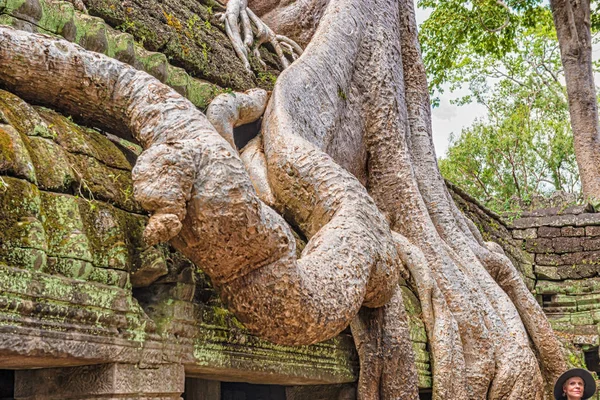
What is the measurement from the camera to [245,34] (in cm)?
519

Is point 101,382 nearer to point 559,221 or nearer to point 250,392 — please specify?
point 250,392

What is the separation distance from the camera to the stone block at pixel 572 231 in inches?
311

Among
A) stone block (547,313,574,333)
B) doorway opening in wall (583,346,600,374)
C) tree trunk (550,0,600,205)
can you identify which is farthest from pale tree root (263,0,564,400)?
tree trunk (550,0,600,205)

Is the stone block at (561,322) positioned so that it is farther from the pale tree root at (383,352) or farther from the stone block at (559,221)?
the pale tree root at (383,352)

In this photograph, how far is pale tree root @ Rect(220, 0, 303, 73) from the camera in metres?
4.96

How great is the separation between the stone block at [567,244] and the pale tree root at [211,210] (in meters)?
5.43

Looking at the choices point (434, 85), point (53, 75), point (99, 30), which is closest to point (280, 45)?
point (99, 30)

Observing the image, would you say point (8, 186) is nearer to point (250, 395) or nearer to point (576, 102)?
point (250, 395)

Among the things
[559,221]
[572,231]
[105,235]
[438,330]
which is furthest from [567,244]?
[105,235]

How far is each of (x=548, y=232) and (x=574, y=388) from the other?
473 cm

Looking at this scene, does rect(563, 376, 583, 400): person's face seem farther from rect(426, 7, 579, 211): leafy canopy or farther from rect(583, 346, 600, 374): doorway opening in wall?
rect(426, 7, 579, 211): leafy canopy

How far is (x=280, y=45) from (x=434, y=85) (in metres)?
6.08

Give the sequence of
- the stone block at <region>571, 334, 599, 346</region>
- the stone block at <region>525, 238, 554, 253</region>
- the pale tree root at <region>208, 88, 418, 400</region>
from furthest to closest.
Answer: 1. the stone block at <region>525, 238, 554, 253</region>
2. the stone block at <region>571, 334, 599, 346</region>
3. the pale tree root at <region>208, 88, 418, 400</region>

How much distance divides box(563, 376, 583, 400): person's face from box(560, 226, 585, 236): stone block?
4635 mm
